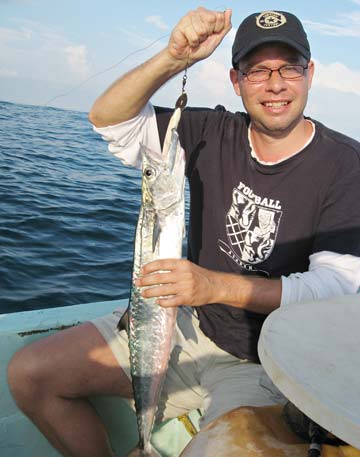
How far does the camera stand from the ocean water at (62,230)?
20.4 feet

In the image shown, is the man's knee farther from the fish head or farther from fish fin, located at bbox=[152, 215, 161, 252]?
the fish head

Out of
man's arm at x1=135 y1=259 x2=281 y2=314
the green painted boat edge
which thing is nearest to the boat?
man's arm at x1=135 y1=259 x2=281 y2=314

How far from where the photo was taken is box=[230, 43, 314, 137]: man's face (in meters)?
2.94

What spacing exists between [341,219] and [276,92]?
0.83m

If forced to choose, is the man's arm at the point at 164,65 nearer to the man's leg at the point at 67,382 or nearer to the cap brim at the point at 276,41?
the cap brim at the point at 276,41

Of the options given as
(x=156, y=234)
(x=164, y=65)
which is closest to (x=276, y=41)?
(x=164, y=65)

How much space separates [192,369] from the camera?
10.3 ft

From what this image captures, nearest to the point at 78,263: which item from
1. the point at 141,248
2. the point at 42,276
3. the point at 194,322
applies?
the point at 42,276

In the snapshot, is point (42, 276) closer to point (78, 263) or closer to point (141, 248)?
point (78, 263)

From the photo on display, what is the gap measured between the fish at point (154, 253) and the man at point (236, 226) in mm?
251

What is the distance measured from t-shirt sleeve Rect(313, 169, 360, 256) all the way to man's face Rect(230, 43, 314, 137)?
19.3 inches

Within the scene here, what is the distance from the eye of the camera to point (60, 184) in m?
12.0

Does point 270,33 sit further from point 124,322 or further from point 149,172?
point 124,322

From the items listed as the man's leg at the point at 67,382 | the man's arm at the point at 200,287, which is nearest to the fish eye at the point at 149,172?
the man's arm at the point at 200,287
